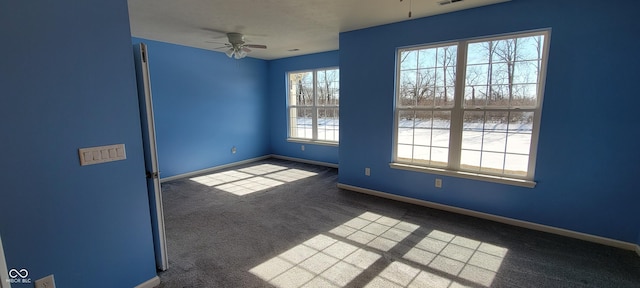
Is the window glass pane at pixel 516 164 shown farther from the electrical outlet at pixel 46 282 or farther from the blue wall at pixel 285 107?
the electrical outlet at pixel 46 282

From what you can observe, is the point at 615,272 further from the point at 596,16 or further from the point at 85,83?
the point at 85,83

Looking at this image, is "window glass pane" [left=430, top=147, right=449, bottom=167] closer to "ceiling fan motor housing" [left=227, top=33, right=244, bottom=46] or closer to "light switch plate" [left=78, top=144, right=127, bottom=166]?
"ceiling fan motor housing" [left=227, top=33, right=244, bottom=46]

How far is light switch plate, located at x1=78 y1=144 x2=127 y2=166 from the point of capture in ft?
5.56

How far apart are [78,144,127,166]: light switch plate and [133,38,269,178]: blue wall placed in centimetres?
315

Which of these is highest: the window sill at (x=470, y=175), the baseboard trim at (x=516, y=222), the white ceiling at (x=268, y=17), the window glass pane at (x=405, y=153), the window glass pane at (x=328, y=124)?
the white ceiling at (x=268, y=17)

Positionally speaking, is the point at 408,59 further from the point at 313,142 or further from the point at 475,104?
the point at 313,142

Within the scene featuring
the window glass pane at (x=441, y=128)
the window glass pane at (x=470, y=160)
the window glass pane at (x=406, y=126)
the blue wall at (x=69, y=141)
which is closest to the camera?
the blue wall at (x=69, y=141)

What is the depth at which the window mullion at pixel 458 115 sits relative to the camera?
127 inches

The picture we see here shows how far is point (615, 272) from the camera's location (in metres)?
2.21

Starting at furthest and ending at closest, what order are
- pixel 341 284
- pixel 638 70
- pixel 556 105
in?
pixel 556 105 → pixel 638 70 → pixel 341 284

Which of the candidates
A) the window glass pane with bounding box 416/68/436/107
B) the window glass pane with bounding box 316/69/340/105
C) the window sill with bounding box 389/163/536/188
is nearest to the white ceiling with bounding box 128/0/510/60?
the window glass pane with bounding box 416/68/436/107

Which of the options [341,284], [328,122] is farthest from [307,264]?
[328,122]

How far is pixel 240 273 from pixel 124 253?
84 cm

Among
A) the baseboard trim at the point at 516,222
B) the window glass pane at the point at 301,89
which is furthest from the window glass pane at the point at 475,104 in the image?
the window glass pane at the point at 301,89
